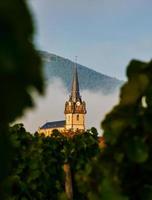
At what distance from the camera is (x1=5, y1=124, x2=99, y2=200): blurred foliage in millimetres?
12742

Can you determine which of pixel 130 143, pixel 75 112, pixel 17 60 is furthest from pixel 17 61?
pixel 75 112

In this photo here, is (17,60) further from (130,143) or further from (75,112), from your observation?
(75,112)

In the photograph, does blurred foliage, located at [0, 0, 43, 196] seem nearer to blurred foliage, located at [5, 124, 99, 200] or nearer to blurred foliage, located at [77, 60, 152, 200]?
blurred foliage, located at [77, 60, 152, 200]

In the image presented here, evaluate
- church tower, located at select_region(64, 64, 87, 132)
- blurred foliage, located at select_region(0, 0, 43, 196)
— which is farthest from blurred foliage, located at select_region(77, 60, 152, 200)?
church tower, located at select_region(64, 64, 87, 132)

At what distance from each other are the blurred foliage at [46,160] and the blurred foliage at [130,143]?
6.82 m

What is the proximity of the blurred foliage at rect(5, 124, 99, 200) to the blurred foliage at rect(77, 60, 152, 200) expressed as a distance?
6.82 m

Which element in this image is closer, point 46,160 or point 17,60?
point 17,60

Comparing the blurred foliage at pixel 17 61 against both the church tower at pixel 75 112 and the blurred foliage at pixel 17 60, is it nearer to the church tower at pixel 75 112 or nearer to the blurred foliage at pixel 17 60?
the blurred foliage at pixel 17 60

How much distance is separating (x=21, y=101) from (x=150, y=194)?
2413 mm

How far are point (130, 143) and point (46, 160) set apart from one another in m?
11.9

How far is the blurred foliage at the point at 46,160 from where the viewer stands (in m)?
12.7

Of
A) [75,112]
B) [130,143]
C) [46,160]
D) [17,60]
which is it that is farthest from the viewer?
[75,112]

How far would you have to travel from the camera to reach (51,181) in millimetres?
15125

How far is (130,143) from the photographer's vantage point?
4465 millimetres
